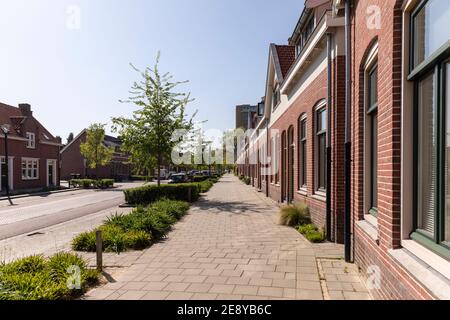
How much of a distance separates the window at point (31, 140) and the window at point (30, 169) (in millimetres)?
1356

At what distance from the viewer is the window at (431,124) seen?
2.77 metres

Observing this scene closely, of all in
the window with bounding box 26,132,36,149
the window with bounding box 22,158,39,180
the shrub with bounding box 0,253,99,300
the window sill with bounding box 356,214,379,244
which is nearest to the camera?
the shrub with bounding box 0,253,99,300

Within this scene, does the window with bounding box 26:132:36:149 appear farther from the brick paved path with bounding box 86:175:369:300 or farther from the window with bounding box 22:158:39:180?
the brick paved path with bounding box 86:175:369:300

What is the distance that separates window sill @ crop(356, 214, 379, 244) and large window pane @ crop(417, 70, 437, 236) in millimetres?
1056

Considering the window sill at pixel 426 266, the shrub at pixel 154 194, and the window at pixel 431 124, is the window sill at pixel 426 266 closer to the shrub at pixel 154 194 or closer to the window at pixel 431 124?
the window at pixel 431 124

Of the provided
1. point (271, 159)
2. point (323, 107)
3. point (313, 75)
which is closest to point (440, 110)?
point (323, 107)

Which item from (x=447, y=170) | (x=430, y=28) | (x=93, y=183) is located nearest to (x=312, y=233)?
(x=447, y=170)

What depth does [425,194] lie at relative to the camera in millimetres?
3223

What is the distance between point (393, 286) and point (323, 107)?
5.66 metres

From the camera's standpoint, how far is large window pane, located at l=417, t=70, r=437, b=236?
3031 millimetres

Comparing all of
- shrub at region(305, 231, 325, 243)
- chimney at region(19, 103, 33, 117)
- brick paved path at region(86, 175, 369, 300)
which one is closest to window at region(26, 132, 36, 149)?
chimney at region(19, 103, 33, 117)

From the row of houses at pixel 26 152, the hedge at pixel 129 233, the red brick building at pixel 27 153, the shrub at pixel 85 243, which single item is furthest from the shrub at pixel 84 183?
the shrub at pixel 85 243

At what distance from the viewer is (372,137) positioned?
5.18 meters
